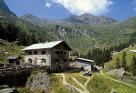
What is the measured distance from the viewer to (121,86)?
67.4 meters

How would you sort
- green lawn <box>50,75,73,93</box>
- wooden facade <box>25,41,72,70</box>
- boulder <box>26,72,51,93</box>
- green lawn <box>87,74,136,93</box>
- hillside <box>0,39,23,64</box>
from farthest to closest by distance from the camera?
hillside <box>0,39,23,64</box>
wooden facade <box>25,41,72,70</box>
boulder <box>26,72,51,93</box>
green lawn <box>87,74,136,93</box>
green lawn <box>50,75,73,93</box>

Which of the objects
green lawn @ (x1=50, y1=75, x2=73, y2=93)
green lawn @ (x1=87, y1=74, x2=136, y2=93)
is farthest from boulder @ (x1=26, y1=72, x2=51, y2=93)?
green lawn @ (x1=87, y1=74, x2=136, y2=93)

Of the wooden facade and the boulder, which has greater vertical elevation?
the wooden facade

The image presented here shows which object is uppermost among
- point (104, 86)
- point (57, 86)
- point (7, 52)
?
point (7, 52)

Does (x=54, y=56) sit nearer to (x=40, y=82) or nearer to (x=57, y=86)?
(x=40, y=82)

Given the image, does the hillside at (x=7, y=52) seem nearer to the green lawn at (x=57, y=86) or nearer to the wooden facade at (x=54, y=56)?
the wooden facade at (x=54, y=56)

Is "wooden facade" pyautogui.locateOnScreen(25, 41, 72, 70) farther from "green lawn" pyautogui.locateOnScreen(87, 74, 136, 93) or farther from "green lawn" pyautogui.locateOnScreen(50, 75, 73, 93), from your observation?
"green lawn" pyautogui.locateOnScreen(87, 74, 136, 93)

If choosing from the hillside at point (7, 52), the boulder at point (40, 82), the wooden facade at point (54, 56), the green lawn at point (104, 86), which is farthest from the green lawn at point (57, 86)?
the hillside at point (7, 52)

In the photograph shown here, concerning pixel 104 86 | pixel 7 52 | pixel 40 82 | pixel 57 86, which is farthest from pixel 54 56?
pixel 7 52

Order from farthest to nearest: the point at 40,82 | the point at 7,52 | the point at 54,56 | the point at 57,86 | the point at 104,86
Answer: the point at 7,52
the point at 54,56
the point at 40,82
the point at 104,86
the point at 57,86

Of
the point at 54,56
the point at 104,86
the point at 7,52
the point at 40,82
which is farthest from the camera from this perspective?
the point at 7,52

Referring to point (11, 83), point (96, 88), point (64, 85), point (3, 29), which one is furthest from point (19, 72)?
point (3, 29)

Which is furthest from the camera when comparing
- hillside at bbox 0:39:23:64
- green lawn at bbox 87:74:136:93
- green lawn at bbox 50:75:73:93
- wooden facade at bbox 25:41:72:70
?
hillside at bbox 0:39:23:64

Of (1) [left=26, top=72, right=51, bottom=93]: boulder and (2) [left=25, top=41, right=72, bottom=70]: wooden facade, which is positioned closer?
(1) [left=26, top=72, right=51, bottom=93]: boulder
